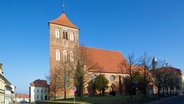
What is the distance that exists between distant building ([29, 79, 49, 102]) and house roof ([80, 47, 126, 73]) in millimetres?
28514

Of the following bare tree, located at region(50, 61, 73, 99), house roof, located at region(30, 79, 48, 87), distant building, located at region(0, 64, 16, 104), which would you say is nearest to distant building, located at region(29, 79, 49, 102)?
house roof, located at region(30, 79, 48, 87)

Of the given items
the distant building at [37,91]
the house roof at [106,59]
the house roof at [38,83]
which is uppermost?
the house roof at [106,59]

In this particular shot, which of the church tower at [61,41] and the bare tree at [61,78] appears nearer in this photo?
the bare tree at [61,78]

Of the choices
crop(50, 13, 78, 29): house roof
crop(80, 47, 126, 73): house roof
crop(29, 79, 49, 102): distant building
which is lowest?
crop(29, 79, 49, 102): distant building

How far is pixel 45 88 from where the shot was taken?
91375mm

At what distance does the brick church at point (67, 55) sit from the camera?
59.4 meters

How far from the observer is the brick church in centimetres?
5941

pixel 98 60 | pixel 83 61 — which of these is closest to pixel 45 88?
pixel 98 60

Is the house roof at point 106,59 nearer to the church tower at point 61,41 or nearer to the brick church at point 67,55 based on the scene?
the brick church at point 67,55

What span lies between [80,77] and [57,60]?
18267mm

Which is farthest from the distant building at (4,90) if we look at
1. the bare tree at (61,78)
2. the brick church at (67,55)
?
the bare tree at (61,78)

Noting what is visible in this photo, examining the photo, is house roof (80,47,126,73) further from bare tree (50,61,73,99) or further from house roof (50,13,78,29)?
bare tree (50,61,73,99)

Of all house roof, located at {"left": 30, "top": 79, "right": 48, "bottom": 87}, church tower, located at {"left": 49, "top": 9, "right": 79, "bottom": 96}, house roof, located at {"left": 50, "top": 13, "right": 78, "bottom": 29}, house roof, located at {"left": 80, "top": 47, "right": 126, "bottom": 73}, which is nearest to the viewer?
church tower, located at {"left": 49, "top": 9, "right": 79, "bottom": 96}

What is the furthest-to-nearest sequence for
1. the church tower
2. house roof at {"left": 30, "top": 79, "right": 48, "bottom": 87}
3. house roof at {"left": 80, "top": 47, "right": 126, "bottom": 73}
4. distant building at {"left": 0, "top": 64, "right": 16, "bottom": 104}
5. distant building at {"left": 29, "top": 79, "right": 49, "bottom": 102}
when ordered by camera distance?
house roof at {"left": 30, "top": 79, "right": 48, "bottom": 87} → distant building at {"left": 29, "top": 79, "right": 49, "bottom": 102} → house roof at {"left": 80, "top": 47, "right": 126, "bottom": 73} → the church tower → distant building at {"left": 0, "top": 64, "right": 16, "bottom": 104}
